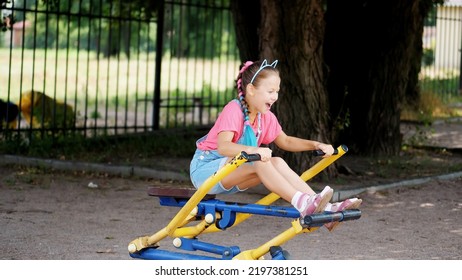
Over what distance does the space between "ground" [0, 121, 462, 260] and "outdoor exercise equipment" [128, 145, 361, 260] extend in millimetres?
958

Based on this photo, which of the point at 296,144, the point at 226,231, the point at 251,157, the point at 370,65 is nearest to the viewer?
the point at 251,157

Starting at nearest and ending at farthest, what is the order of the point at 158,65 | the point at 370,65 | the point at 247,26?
1. the point at 247,26
2. the point at 370,65
3. the point at 158,65

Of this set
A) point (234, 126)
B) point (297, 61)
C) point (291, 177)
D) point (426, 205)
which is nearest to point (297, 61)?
point (297, 61)

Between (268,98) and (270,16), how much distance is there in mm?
4227

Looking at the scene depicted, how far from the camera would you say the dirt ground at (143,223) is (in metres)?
7.09

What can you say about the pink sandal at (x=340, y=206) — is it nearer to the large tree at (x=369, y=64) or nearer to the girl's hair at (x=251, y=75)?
the girl's hair at (x=251, y=75)

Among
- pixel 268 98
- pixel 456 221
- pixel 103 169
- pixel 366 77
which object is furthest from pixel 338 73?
pixel 268 98

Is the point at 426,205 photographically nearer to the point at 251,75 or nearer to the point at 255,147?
the point at 251,75

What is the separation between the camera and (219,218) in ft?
18.8

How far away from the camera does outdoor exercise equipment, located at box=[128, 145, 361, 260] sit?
17.5ft

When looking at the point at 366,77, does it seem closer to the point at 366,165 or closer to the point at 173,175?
the point at 366,165

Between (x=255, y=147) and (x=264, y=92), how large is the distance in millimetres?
401

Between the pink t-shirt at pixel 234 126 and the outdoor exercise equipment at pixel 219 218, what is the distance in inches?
13.4

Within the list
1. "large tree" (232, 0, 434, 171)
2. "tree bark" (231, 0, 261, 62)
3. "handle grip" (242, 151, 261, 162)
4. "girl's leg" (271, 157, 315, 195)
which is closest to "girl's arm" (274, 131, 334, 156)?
"girl's leg" (271, 157, 315, 195)
